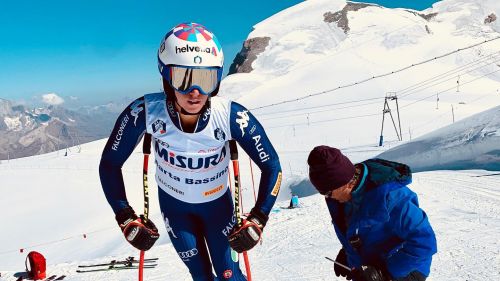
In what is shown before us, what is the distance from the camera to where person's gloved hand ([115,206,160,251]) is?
411 cm

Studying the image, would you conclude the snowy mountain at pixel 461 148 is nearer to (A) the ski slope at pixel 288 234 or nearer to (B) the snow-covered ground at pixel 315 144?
(B) the snow-covered ground at pixel 315 144

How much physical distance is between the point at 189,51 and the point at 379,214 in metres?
2.17

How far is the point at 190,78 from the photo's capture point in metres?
3.97

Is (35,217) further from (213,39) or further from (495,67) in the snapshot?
(495,67)

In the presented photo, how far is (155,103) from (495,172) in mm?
13899

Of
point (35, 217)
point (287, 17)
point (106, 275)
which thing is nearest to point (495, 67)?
point (287, 17)

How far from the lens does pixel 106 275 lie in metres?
9.68

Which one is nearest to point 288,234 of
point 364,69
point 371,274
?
point 371,274

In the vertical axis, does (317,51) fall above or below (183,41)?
above

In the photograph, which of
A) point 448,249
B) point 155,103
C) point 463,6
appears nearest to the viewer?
point 155,103

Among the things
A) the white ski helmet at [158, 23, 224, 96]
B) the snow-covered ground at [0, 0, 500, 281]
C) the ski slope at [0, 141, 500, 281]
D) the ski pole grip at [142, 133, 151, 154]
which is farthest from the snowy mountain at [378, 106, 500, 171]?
the ski pole grip at [142, 133, 151, 154]

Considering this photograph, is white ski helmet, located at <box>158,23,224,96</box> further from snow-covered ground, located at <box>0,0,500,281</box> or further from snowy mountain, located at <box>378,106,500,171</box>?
snowy mountain, located at <box>378,106,500,171</box>

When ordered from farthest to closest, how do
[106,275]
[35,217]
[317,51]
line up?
1. [317,51]
2. [35,217]
3. [106,275]

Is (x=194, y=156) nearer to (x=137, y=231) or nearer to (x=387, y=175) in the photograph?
(x=137, y=231)
